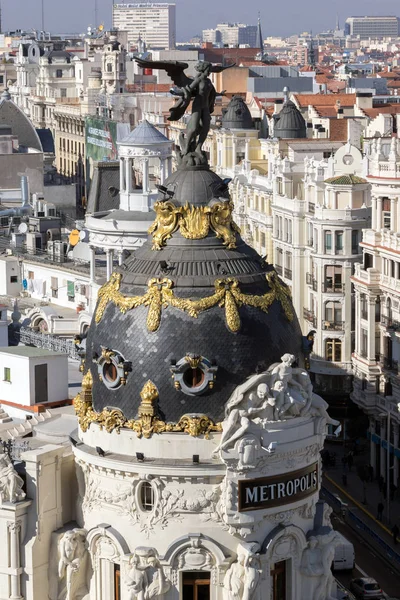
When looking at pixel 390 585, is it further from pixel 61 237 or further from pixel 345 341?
pixel 61 237

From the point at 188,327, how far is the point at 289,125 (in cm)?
12050

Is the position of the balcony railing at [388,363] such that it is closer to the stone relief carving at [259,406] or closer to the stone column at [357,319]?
the stone column at [357,319]

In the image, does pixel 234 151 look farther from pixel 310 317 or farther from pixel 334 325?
pixel 334 325

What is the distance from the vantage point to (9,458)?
54875mm

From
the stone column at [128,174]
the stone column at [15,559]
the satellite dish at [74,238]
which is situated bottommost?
the stone column at [15,559]

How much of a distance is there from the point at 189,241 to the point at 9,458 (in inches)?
323

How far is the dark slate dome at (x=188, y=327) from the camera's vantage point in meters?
53.0

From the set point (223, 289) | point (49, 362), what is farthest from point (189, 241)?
point (49, 362)

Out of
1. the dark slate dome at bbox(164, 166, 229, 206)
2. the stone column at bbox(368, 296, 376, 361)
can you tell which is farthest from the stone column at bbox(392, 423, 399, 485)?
the dark slate dome at bbox(164, 166, 229, 206)

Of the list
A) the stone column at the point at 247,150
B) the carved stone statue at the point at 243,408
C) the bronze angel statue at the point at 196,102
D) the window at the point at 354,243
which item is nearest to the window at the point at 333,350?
the window at the point at 354,243

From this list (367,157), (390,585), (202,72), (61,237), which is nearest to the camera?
(202,72)

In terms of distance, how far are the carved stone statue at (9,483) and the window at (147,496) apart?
3.81 metres

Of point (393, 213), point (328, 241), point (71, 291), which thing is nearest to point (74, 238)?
point (71, 291)

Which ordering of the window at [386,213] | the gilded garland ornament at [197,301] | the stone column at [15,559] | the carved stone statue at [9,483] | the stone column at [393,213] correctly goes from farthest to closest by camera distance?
the window at [386,213] < the stone column at [393,213] < the stone column at [15,559] < the carved stone statue at [9,483] < the gilded garland ornament at [197,301]
